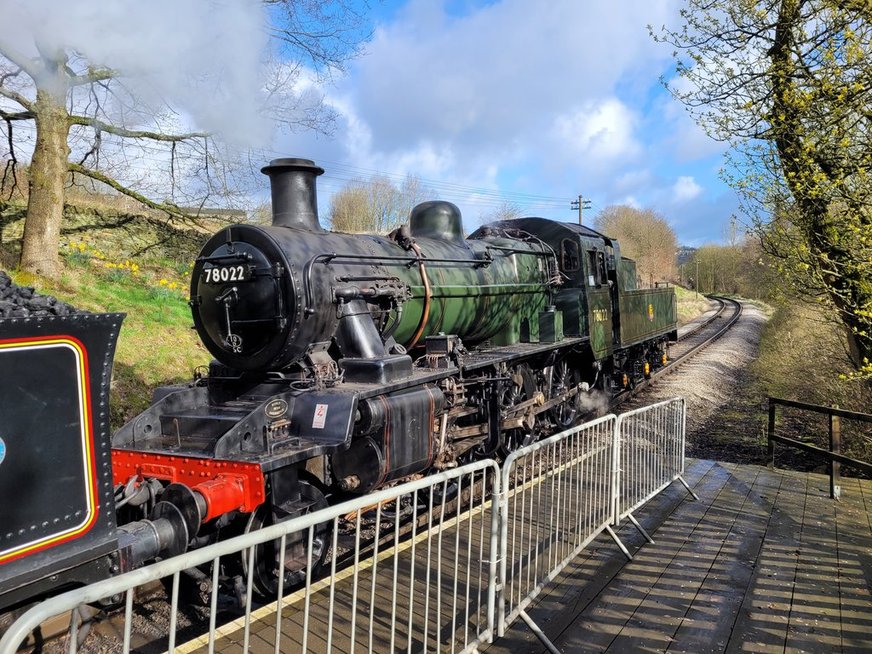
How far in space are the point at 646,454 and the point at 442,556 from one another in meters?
2.28

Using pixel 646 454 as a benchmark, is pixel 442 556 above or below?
below

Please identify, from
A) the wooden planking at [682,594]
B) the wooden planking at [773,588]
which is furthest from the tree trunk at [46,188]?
the wooden planking at [773,588]

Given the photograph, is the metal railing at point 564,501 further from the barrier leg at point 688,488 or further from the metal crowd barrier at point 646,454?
the barrier leg at point 688,488

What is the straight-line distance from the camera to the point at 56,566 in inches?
104

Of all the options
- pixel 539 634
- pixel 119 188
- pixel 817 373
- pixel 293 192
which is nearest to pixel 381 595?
pixel 539 634

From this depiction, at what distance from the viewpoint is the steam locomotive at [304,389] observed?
3.91 metres

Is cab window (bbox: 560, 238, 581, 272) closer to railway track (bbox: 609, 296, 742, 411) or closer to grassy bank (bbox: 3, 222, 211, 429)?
railway track (bbox: 609, 296, 742, 411)

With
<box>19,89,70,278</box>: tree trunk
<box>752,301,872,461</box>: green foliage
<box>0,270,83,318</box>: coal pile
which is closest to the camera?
<box>0,270,83,318</box>: coal pile

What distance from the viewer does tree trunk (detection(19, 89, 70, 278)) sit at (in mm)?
10797

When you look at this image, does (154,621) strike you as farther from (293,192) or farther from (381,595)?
(293,192)

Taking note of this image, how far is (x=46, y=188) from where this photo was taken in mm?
10977

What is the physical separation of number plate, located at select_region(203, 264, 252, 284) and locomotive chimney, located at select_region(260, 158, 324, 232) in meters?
0.77

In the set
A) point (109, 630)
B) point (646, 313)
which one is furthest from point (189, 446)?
point (646, 313)

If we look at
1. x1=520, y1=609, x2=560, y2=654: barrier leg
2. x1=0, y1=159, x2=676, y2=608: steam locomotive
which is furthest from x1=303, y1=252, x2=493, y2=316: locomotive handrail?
x1=520, y1=609, x2=560, y2=654: barrier leg
